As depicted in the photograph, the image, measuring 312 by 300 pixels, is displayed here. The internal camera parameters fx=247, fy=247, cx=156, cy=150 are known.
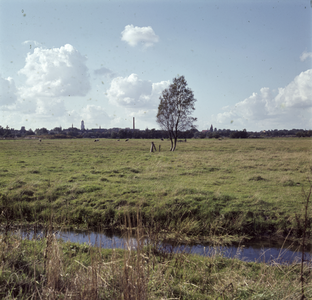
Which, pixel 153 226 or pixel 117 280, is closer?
pixel 117 280

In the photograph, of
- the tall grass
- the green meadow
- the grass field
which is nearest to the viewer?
the tall grass

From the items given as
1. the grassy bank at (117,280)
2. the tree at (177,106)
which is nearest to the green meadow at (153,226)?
the grassy bank at (117,280)

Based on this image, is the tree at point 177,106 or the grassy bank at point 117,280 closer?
the grassy bank at point 117,280

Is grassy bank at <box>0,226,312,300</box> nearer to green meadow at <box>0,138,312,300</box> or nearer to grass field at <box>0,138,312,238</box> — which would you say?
green meadow at <box>0,138,312,300</box>

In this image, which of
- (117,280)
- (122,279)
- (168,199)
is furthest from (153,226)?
(122,279)

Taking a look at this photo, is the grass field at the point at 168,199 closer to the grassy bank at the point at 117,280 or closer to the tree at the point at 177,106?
the grassy bank at the point at 117,280

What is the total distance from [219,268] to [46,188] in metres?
11.1

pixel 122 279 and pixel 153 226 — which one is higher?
pixel 122 279

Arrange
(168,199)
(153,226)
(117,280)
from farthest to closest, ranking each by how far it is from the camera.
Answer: (168,199)
(153,226)
(117,280)

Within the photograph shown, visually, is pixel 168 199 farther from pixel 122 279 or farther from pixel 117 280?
pixel 122 279

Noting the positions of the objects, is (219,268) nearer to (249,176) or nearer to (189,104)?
(249,176)

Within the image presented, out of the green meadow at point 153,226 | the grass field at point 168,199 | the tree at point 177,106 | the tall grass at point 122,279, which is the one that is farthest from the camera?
the tree at point 177,106

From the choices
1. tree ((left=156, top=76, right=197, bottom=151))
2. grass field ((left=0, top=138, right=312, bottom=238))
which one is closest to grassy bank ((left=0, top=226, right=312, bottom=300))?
grass field ((left=0, top=138, right=312, bottom=238))

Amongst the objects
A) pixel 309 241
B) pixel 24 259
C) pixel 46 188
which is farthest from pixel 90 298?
pixel 46 188
